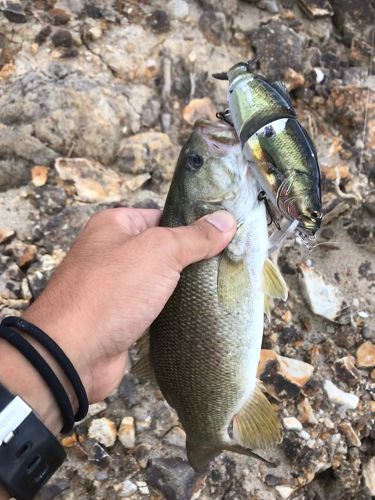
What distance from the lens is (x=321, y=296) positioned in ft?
11.0

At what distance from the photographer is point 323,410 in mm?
2945

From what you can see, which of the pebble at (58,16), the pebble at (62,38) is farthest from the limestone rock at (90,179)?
the pebble at (58,16)

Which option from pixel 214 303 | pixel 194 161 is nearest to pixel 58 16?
pixel 194 161

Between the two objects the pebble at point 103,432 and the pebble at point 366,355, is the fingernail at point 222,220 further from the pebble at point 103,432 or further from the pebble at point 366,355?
the pebble at point 366,355

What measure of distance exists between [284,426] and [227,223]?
1.30 m

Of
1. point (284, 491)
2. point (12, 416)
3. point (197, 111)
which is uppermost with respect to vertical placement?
point (12, 416)

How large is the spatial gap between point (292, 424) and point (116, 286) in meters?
1.38

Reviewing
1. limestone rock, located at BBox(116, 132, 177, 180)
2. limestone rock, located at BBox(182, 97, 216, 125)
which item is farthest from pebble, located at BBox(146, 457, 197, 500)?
limestone rock, located at BBox(182, 97, 216, 125)

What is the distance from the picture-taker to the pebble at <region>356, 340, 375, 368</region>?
10.3 feet

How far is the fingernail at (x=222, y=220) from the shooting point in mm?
2111

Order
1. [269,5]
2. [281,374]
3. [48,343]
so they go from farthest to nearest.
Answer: [269,5] → [281,374] → [48,343]

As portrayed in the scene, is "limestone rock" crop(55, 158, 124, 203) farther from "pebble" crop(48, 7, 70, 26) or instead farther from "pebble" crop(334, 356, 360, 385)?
"pebble" crop(334, 356, 360, 385)

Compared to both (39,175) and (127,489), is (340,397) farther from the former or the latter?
(39,175)

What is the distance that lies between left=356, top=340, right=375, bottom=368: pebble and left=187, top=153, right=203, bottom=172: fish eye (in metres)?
1.67
